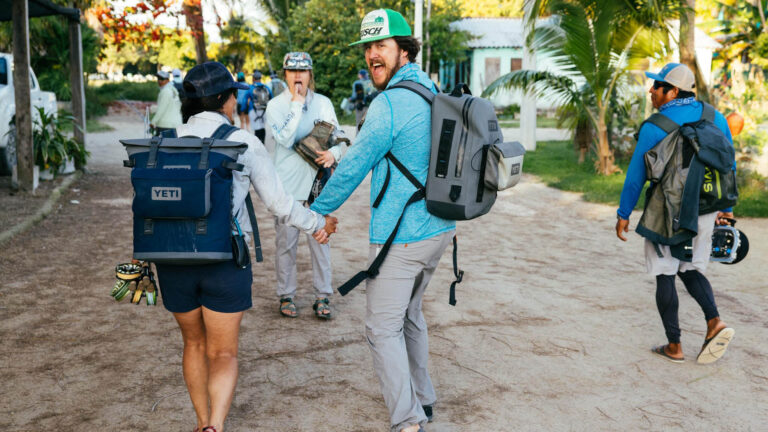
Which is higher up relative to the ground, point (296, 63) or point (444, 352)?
point (296, 63)

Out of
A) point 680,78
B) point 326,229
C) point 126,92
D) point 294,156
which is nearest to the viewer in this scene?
point 326,229

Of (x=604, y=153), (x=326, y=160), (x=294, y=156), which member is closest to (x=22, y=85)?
(x=294, y=156)

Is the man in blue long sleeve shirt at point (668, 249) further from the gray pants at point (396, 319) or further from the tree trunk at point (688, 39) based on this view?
the tree trunk at point (688, 39)

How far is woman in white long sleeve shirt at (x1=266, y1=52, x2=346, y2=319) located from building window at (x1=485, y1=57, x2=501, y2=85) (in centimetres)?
2925

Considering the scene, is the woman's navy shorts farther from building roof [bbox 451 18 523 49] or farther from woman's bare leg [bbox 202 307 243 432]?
building roof [bbox 451 18 523 49]

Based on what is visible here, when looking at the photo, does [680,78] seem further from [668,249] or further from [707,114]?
[668,249]

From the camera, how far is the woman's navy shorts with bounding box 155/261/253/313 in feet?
9.76

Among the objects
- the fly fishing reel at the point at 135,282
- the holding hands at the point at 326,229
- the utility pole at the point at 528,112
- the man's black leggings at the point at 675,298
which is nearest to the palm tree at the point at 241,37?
the utility pole at the point at 528,112

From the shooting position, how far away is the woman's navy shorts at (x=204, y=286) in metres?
2.97

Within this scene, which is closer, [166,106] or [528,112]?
[166,106]

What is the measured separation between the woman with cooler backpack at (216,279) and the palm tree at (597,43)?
912 centimetres

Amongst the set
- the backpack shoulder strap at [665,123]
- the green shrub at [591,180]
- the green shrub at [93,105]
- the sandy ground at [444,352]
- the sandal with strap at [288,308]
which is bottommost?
the sandy ground at [444,352]

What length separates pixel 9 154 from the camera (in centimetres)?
1073

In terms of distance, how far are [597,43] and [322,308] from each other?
8.48 meters
